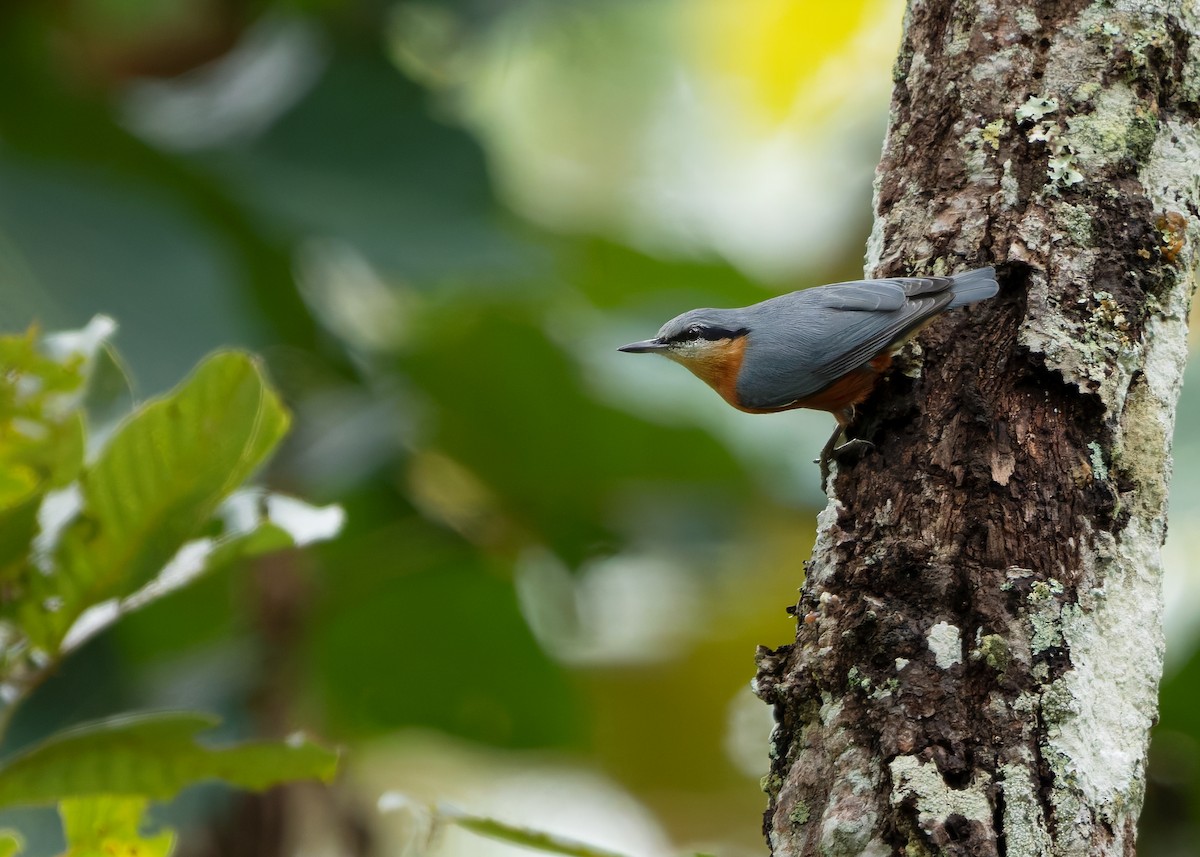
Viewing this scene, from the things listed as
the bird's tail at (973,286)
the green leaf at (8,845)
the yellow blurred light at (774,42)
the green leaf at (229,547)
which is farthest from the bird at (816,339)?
the yellow blurred light at (774,42)

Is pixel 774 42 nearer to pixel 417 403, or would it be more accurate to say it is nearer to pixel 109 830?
pixel 417 403

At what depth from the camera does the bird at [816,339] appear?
2.16 m

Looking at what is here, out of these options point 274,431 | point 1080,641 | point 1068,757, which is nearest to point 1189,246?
point 1080,641

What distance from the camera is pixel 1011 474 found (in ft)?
6.01

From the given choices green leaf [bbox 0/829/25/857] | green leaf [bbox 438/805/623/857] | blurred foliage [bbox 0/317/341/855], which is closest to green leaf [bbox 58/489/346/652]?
blurred foliage [bbox 0/317/341/855]

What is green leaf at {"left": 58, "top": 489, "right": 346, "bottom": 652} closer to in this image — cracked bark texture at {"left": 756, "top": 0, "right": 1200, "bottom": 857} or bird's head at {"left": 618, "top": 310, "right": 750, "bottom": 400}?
cracked bark texture at {"left": 756, "top": 0, "right": 1200, "bottom": 857}

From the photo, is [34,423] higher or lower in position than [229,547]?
higher

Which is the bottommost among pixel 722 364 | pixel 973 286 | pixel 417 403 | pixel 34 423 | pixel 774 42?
pixel 34 423

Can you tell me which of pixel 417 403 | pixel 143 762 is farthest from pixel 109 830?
pixel 417 403

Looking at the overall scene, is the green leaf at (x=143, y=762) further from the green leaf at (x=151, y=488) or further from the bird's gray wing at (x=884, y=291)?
the bird's gray wing at (x=884, y=291)

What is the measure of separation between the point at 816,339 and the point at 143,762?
63.3 inches

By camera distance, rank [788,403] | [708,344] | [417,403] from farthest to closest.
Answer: [417,403] → [708,344] → [788,403]

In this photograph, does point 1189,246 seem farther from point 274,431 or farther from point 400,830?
point 400,830

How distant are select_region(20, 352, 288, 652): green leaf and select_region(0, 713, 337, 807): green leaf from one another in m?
0.20
